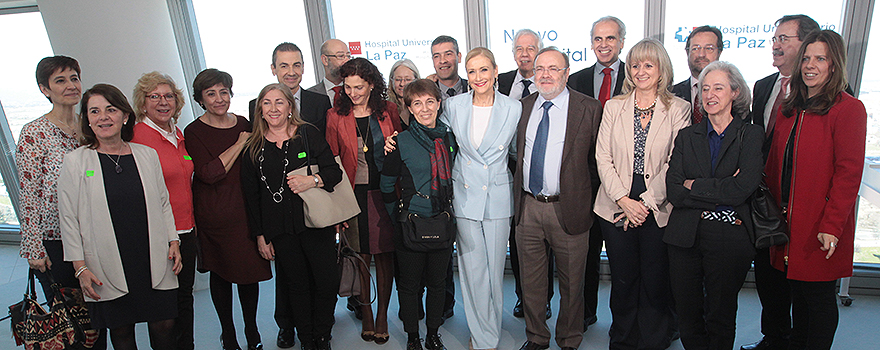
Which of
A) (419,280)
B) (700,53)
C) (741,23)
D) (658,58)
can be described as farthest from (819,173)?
(419,280)

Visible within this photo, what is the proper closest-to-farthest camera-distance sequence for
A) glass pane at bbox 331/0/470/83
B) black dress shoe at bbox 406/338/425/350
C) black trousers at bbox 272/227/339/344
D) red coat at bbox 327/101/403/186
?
black trousers at bbox 272/227/339/344
red coat at bbox 327/101/403/186
black dress shoe at bbox 406/338/425/350
glass pane at bbox 331/0/470/83

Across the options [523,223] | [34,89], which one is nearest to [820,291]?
[523,223]

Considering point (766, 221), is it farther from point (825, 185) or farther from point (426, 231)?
point (426, 231)

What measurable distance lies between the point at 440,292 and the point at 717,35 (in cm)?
231

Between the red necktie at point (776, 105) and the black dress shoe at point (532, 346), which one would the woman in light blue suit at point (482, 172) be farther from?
the red necktie at point (776, 105)

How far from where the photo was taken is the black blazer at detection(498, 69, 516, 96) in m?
3.46

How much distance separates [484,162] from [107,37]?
3.05 m

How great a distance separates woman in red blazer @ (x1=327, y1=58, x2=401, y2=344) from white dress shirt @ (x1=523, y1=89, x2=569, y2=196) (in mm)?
830

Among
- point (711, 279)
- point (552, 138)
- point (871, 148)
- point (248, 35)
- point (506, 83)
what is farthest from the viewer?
point (248, 35)

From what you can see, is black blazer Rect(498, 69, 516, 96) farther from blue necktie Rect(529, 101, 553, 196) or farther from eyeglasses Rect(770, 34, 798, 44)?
eyeglasses Rect(770, 34, 798, 44)

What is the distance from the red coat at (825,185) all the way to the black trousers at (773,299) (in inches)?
14.4

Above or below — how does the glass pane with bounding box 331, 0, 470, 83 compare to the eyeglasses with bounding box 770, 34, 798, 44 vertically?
above

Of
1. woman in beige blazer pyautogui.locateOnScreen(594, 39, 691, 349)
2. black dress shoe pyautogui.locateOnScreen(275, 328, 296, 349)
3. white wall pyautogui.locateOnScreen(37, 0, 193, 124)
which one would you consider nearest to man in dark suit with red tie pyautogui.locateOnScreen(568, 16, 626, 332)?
woman in beige blazer pyautogui.locateOnScreen(594, 39, 691, 349)

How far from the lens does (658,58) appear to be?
2.46 m
